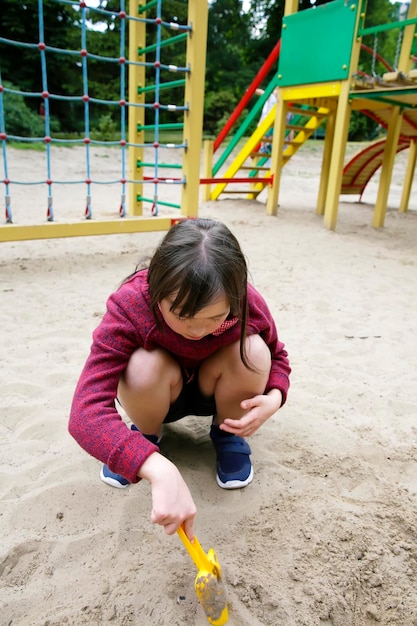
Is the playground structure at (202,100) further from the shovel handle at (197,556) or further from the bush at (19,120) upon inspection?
the bush at (19,120)

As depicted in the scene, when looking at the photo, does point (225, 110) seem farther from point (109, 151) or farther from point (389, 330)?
point (389, 330)

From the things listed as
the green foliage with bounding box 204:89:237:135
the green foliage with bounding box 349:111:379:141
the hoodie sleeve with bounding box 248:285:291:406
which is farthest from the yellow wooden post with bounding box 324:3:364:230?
the green foliage with bounding box 349:111:379:141

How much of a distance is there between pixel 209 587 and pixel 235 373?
1.51 ft

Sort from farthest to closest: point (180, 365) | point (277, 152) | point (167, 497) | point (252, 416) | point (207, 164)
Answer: point (207, 164), point (277, 152), point (180, 365), point (252, 416), point (167, 497)

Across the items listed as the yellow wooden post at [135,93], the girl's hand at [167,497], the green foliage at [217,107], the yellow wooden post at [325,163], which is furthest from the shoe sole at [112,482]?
the green foliage at [217,107]

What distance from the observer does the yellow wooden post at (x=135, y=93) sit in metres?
3.96

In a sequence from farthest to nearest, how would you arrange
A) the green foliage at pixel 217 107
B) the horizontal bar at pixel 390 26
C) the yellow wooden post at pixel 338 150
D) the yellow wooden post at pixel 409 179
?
the green foliage at pixel 217 107 < the yellow wooden post at pixel 409 179 < the yellow wooden post at pixel 338 150 < the horizontal bar at pixel 390 26

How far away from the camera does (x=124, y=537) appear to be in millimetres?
1104

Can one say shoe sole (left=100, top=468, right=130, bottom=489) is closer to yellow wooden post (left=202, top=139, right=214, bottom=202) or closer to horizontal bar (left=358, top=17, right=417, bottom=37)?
horizontal bar (left=358, top=17, right=417, bottom=37)

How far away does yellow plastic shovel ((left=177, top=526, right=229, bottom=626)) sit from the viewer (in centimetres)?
88

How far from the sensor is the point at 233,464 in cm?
128

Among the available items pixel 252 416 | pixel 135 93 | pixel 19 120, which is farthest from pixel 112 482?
pixel 19 120

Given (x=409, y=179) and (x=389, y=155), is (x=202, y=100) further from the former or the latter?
(x=409, y=179)

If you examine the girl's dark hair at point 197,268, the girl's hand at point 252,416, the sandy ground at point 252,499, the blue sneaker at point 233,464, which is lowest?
the sandy ground at point 252,499
